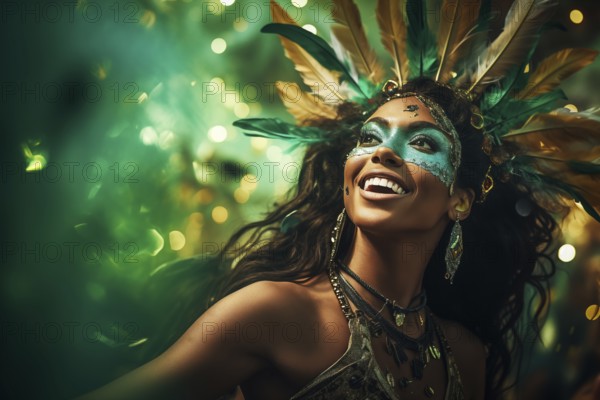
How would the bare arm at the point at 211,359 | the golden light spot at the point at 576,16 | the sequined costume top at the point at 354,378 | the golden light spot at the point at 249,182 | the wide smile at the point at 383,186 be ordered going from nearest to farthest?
1. the bare arm at the point at 211,359
2. the sequined costume top at the point at 354,378
3. the wide smile at the point at 383,186
4. the golden light spot at the point at 249,182
5. the golden light spot at the point at 576,16

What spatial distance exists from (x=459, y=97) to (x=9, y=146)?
131 cm

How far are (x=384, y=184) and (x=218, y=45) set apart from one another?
2.49ft

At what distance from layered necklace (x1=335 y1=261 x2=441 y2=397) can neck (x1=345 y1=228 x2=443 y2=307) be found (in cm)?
2

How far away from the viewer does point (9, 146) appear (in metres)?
2.43

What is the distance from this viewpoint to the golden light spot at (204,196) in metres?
2.56

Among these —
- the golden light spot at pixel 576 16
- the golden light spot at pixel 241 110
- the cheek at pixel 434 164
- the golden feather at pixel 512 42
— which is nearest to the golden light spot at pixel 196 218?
the golden light spot at pixel 241 110

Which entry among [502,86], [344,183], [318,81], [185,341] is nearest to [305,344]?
[185,341]

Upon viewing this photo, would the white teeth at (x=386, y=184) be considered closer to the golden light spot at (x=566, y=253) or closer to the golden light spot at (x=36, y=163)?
the golden light spot at (x=566, y=253)

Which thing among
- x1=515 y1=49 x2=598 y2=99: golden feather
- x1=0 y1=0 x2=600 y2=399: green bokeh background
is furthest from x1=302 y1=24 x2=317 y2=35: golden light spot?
x1=515 y1=49 x2=598 y2=99: golden feather

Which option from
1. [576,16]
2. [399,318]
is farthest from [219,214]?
[576,16]

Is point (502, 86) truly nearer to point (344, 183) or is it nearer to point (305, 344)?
point (344, 183)

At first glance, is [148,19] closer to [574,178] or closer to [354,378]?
[354,378]

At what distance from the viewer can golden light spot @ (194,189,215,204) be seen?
2559mm

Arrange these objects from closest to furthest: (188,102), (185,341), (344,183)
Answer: (185,341) < (344,183) < (188,102)
